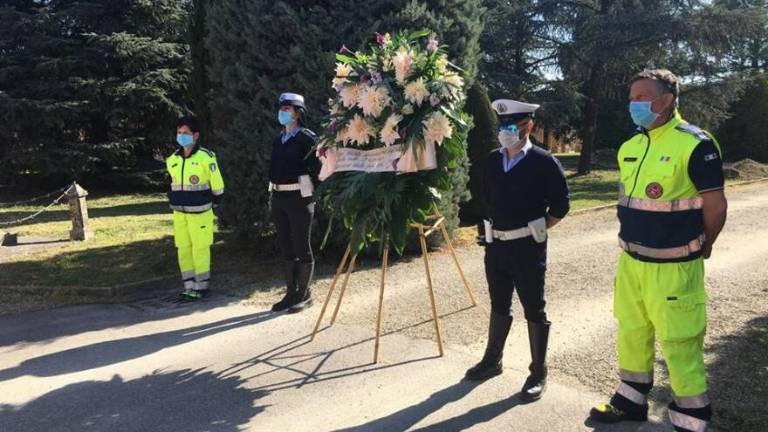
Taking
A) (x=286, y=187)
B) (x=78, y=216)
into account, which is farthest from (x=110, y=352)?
(x=78, y=216)

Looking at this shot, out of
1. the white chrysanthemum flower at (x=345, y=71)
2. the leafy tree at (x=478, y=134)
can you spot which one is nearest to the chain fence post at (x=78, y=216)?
the leafy tree at (x=478, y=134)

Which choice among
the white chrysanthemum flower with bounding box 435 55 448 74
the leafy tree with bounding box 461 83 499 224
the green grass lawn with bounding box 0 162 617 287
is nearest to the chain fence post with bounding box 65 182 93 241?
the green grass lawn with bounding box 0 162 617 287

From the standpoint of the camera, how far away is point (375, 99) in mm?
4473

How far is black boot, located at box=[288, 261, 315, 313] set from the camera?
6379 millimetres

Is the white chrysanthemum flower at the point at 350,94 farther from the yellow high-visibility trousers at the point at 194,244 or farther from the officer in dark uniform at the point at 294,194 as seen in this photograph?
the yellow high-visibility trousers at the point at 194,244

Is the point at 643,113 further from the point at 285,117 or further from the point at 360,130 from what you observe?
the point at 285,117

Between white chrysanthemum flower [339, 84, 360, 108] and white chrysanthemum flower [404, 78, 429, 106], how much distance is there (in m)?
0.43

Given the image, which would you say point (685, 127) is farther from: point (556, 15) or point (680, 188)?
point (556, 15)

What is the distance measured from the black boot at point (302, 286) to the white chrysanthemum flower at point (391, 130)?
7.73 ft

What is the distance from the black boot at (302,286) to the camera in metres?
6.38

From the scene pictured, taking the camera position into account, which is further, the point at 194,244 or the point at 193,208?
the point at 194,244

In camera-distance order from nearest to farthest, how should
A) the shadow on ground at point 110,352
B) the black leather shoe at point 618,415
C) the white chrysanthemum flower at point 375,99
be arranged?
the black leather shoe at point 618,415 < the white chrysanthemum flower at point 375,99 < the shadow on ground at point 110,352

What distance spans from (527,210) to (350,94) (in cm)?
168

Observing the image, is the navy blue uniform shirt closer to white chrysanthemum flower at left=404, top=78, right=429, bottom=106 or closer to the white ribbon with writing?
the white ribbon with writing
